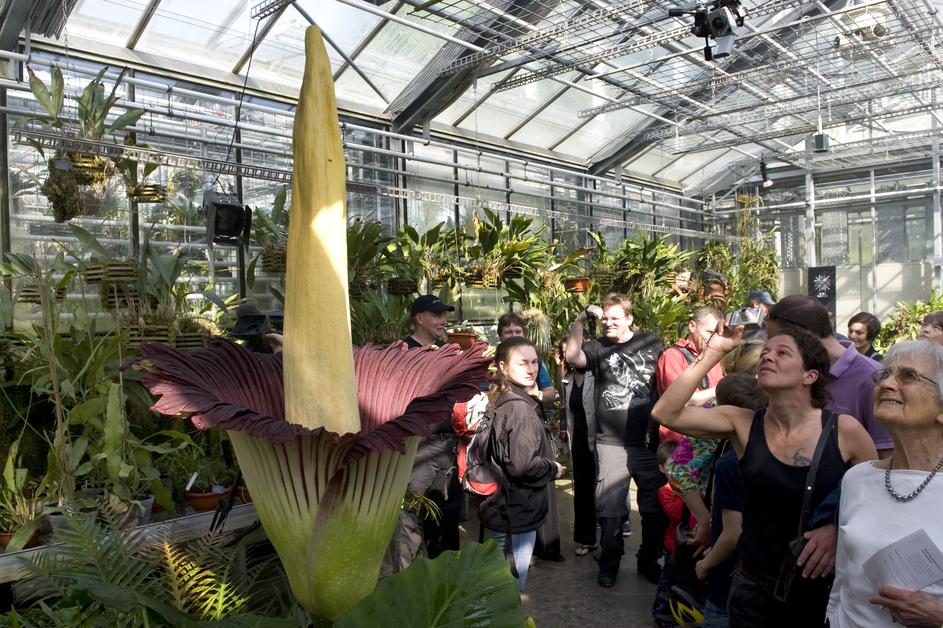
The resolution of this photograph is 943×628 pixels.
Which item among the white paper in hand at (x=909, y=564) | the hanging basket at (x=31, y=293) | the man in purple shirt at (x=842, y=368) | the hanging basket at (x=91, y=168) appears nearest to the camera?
the white paper in hand at (x=909, y=564)

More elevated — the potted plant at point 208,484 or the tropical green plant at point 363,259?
the tropical green plant at point 363,259

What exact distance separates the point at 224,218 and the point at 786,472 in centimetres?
348

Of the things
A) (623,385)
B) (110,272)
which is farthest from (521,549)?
(110,272)

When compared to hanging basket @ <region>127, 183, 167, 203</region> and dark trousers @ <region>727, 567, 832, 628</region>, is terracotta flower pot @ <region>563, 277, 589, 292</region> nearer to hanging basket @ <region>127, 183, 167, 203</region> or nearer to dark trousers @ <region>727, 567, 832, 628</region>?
hanging basket @ <region>127, 183, 167, 203</region>

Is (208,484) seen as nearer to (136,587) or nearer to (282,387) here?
(136,587)

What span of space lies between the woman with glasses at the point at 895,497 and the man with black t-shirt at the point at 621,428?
5.24 ft

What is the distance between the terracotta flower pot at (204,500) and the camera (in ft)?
8.41

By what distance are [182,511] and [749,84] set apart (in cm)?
695

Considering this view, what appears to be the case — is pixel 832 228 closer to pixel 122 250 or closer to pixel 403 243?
pixel 403 243

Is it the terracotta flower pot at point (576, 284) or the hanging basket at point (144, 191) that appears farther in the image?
the terracotta flower pot at point (576, 284)

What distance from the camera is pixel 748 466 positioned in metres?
1.63

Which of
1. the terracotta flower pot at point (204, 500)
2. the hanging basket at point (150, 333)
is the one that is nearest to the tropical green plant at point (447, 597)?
the terracotta flower pot at point (204, 500)

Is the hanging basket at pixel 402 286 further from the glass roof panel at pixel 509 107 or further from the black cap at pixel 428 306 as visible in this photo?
the glass roof panel at pixel 509 107

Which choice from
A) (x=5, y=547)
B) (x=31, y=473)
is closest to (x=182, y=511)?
(x=5, y=547)
